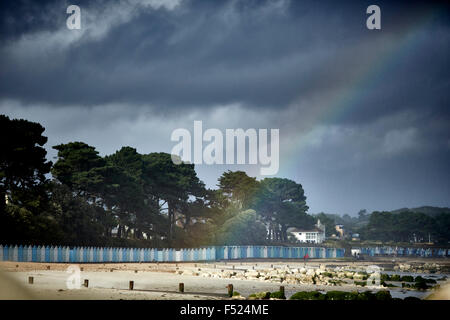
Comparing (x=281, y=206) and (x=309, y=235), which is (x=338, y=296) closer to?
(x=281, y=206)

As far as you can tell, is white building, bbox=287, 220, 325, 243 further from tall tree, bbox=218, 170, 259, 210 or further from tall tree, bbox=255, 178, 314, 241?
tall tree, bbox=218, 170, 259, 210

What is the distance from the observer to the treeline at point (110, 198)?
216ft

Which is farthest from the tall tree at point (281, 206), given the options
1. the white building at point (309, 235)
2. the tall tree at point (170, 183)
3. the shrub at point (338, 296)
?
the shrub at point (338, 296)

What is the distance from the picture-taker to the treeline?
6575 cm

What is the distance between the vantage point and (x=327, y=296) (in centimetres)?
3578

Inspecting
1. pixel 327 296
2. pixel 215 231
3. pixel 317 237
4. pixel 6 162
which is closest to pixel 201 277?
pixel 327 296

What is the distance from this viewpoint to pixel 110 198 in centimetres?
8812

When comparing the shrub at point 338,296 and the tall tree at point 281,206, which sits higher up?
the tall tree at point 281,206

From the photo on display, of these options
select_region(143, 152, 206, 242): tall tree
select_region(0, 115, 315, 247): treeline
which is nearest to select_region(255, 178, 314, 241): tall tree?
select_region(0, 115, 315, 247): treeline

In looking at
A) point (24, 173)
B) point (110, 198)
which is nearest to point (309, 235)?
point (110, 198)

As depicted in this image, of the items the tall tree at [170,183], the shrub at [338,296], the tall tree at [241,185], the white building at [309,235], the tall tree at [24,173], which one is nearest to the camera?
the shrub at [338,296]

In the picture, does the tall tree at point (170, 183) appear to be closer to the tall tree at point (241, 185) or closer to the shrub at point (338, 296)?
the tall tree at point (241, 185)
